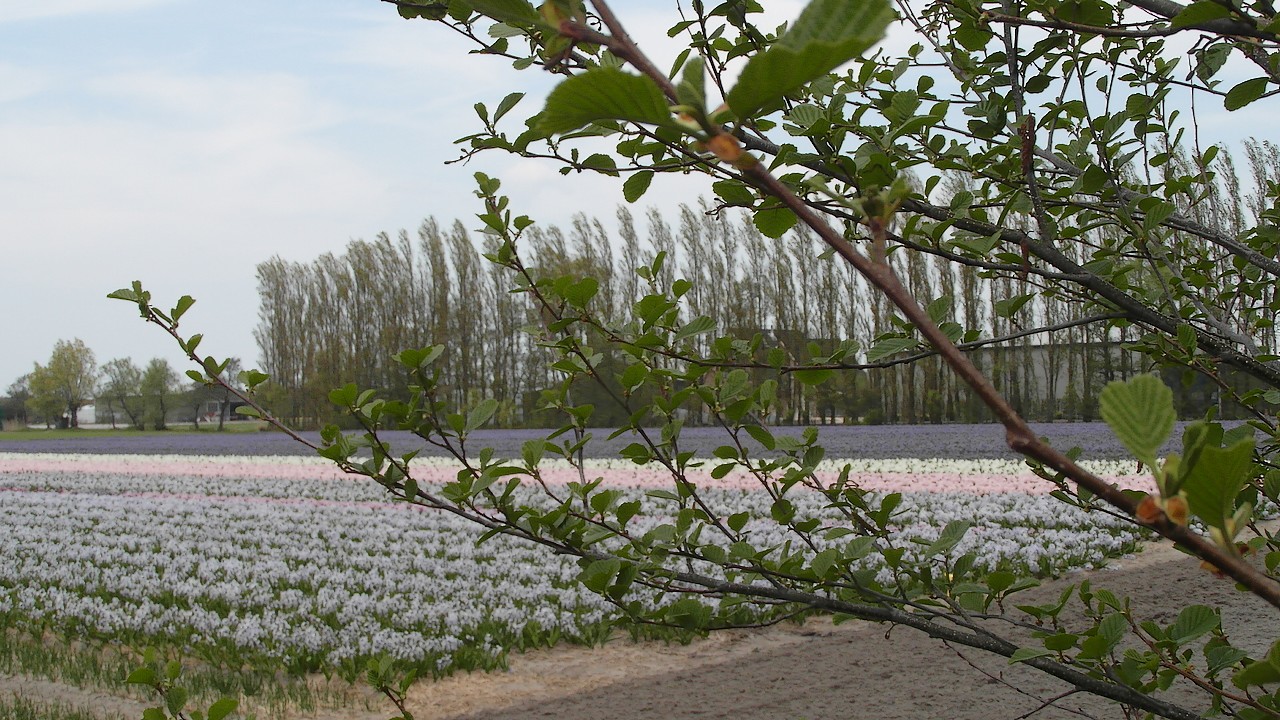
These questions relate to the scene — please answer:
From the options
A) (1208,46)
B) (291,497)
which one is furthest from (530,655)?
(291,497)

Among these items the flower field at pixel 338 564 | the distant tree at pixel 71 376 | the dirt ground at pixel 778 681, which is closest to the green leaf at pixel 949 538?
the flower field at pixel 338 564

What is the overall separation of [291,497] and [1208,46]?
Answer: 11045 millimetres

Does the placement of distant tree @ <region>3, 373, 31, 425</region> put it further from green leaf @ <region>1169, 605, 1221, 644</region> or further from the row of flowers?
green leaf @ <region>1169, 605, 1221, 644</region>

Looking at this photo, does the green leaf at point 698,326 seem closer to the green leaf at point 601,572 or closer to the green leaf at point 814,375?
the green leaf at point 814,375

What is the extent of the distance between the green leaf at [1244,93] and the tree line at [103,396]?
40.7m

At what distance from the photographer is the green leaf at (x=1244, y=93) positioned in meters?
1.43

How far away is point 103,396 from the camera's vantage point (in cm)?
4366

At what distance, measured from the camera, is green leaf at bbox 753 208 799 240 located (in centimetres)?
106

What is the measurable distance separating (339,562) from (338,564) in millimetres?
68

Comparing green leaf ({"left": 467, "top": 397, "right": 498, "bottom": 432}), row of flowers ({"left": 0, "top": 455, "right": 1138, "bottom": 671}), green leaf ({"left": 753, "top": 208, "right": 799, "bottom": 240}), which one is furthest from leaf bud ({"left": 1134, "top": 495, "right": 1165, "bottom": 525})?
row of flowers ({"left": 0, "top": 455, "right": 1138, "bottom": 671})

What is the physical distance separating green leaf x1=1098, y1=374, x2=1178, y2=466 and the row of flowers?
84.9 inches

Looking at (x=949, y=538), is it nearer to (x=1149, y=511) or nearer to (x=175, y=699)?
(x=1149, y=511)

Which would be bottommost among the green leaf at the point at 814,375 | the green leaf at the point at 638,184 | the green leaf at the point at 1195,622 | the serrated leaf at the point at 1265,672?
the green leaf at the point at 1195,622

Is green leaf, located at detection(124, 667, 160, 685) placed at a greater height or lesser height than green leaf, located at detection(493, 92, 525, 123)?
lesser
